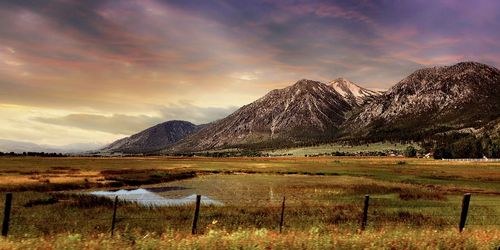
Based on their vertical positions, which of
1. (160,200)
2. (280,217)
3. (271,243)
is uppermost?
(271,243)

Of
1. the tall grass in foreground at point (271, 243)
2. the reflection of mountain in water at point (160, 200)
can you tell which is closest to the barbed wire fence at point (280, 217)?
the reflection of mountain in water at point (160, 200)

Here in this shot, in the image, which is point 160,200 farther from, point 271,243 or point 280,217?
point 271,243

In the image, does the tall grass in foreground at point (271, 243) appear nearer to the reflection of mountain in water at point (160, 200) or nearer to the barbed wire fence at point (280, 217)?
the barbed wire fence at point (280, 217)

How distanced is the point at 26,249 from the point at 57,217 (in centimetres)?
2094

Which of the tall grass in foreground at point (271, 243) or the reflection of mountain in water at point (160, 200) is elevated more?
the tall grass in foreground at point (271, 243)

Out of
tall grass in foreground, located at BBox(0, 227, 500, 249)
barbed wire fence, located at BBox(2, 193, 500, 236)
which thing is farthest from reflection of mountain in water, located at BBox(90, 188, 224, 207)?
tall grass in foreground, located at BBox(0, 227, 500, 249)

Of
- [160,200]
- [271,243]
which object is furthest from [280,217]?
[160,200]

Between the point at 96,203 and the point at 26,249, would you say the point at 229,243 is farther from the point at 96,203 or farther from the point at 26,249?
the point at 96,203

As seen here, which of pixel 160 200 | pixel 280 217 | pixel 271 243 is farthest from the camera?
pixel 160 200

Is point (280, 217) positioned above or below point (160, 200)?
above

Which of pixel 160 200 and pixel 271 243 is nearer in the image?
pixel 271 243

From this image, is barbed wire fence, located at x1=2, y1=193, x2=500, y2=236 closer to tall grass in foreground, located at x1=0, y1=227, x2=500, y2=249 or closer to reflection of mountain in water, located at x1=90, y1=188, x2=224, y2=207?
reflection of mountain in water, located at x1=90, y1=188, x2=224, y2=207

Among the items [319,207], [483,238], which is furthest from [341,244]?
[319,207]

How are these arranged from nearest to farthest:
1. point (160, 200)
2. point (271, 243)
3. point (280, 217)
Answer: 1. point (271, 243)
2. point (280, 217)
3. point (160, 200)
